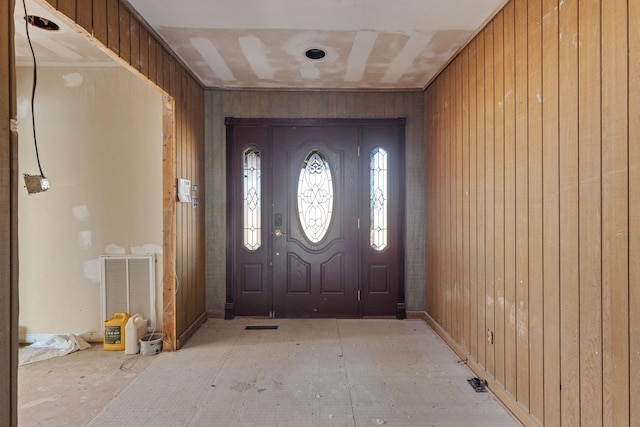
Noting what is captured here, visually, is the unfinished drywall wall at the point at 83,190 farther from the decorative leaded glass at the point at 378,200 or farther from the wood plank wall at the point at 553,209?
the wood plank wall at the point at 553,209

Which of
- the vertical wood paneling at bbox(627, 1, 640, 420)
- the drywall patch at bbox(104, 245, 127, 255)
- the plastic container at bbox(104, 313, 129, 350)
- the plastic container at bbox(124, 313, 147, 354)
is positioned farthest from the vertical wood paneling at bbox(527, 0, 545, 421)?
the drywall patch at bbox(104, 245, 127, 255)

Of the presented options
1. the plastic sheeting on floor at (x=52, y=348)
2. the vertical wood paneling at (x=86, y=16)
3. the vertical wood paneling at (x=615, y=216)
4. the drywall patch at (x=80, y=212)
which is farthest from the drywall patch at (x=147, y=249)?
the vertical wood paneling at (x=615, y=216)

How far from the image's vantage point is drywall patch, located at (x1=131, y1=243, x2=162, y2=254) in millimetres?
3420

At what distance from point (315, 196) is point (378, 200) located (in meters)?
0.75

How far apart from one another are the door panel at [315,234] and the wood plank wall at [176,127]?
0.87 meters

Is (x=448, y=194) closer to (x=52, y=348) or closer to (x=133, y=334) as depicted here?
(x=133, y=334)

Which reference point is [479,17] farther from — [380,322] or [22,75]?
[22,75]

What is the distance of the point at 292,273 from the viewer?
4.12 meters

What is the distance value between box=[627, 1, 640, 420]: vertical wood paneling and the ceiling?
48.3 inches

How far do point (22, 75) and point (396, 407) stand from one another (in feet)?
14.5

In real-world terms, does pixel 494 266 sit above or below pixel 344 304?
above

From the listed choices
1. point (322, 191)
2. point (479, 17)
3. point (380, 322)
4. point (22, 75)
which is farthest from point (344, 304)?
point (22, 75)

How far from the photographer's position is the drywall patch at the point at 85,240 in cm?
338

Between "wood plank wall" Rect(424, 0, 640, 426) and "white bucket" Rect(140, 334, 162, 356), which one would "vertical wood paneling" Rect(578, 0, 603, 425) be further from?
"white bucket" Rect(140, 334, 162, 356)
